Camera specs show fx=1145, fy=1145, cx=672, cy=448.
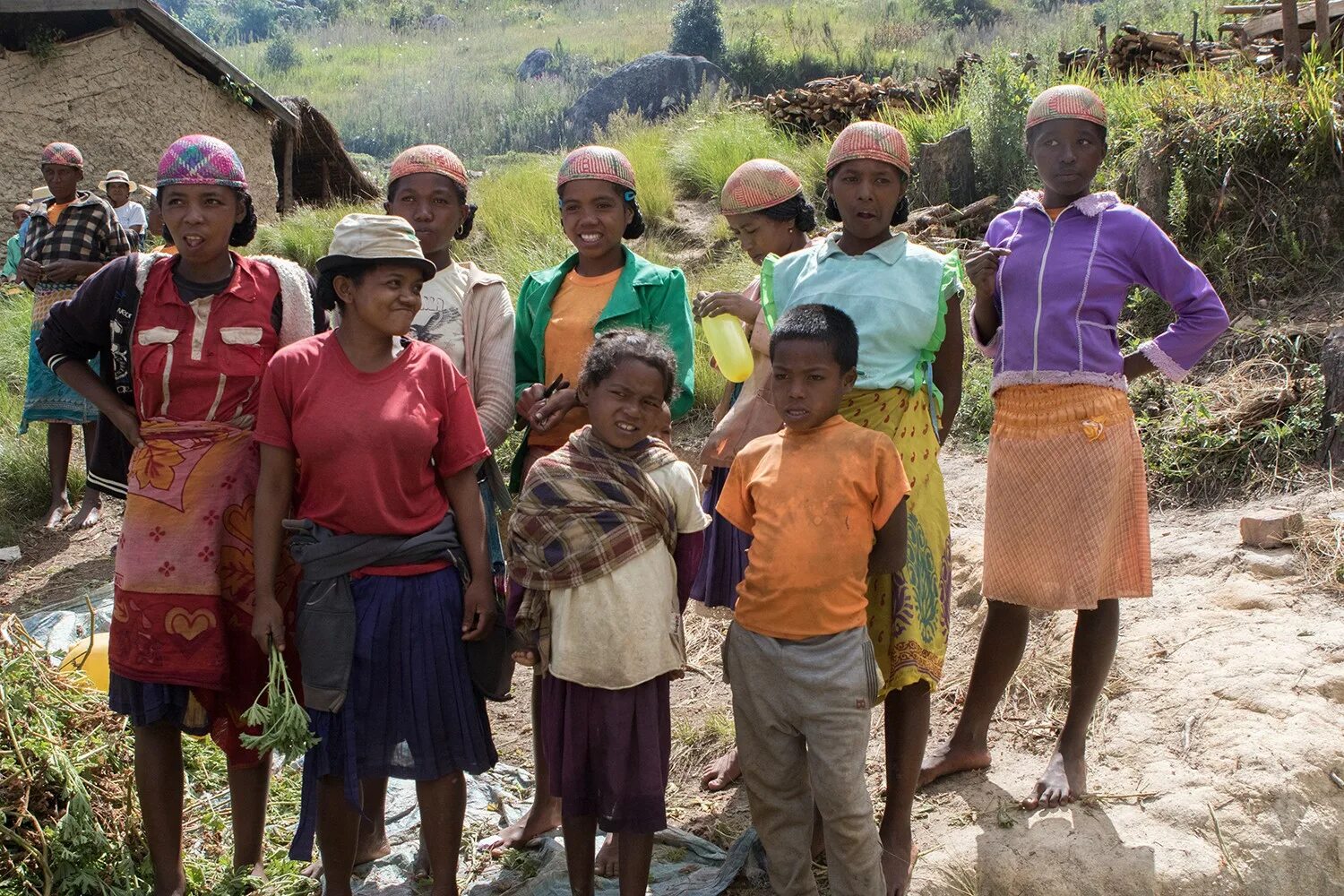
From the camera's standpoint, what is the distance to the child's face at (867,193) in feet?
9.04

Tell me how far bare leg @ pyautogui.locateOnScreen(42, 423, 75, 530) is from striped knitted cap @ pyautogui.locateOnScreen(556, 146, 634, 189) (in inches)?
187

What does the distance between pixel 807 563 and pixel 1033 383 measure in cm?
88

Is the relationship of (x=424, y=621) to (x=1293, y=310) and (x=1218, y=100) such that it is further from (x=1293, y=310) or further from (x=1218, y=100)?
(x=1218, y=100)

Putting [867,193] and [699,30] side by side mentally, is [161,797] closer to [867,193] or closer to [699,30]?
[867,193]

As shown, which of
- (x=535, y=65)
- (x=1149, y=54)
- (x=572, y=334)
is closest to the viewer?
(x=572, y=334)

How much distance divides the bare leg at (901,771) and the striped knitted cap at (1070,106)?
57.5 inches

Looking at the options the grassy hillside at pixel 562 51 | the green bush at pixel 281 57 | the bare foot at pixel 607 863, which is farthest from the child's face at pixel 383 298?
the green bush at pixel 281 57

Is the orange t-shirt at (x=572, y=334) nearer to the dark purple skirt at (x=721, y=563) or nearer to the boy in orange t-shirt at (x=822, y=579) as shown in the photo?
the dark purple skirt at (x=721, y=563)

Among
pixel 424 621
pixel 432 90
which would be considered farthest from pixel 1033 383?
pixel 432 90

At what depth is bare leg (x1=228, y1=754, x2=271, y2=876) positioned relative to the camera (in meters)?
2.92

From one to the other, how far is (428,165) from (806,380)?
1.20 m

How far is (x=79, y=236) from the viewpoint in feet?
20.5

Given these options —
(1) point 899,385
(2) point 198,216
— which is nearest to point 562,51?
(2) point 198,216

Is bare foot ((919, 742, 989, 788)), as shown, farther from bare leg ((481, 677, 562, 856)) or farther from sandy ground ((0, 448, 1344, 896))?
bare leg ((481, 677, 562, 856))
